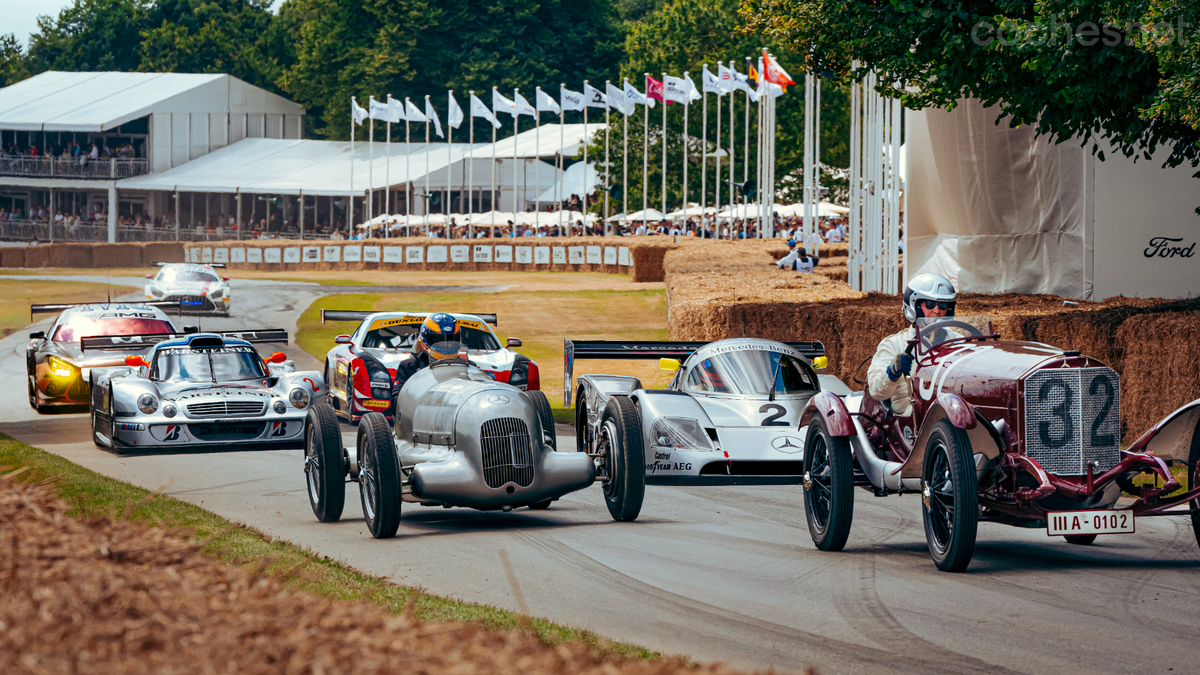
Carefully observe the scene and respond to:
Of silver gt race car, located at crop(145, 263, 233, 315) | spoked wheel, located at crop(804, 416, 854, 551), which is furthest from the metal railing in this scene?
spoked wheel, located at crop(804, 416, 854, 551)

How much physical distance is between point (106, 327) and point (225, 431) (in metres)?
5.79

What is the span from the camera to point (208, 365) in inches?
659

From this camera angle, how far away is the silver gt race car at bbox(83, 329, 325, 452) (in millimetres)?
15578

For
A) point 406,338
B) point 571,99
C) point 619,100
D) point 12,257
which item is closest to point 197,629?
point 406,338

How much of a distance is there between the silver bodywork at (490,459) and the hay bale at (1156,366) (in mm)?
5921

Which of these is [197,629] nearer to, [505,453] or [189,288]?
[505,453]

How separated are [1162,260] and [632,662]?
1815cm

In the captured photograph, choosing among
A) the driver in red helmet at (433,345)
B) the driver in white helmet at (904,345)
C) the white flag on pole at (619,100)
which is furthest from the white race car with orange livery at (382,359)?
the white flag on pole at (619,100)

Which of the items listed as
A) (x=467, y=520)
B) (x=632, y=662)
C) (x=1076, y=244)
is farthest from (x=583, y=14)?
(x=632, y=662)

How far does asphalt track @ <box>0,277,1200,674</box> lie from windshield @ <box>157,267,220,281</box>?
85.6 ft

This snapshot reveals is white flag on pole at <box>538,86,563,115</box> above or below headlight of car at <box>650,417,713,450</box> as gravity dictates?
above

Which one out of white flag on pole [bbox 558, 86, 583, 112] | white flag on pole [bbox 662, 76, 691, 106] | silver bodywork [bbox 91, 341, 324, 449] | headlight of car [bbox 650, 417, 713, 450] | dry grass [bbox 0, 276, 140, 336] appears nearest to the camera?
headlight of car [bbox 650, 417, 713, 450]

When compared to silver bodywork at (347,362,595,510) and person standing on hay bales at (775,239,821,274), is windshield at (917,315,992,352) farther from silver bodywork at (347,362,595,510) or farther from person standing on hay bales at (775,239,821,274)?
person standing on hay bales at (775,239,821,274)

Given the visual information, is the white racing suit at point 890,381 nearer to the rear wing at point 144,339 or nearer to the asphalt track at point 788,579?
the asphalt track at point 788,579
